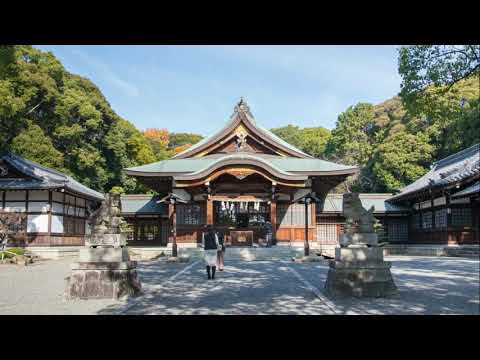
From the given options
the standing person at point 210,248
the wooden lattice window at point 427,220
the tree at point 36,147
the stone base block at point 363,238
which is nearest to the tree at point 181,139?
the tree at point 36,147

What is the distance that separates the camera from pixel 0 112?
16891 millimetres

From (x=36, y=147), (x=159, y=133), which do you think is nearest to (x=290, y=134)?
(x=159, y=133)

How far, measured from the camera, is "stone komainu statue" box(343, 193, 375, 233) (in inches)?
331

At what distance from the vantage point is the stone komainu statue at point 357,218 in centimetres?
841

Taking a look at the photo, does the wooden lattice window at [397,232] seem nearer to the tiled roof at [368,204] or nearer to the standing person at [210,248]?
the tiled roof at [368,204]

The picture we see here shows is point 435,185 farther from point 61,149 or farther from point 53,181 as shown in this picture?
point 61,149

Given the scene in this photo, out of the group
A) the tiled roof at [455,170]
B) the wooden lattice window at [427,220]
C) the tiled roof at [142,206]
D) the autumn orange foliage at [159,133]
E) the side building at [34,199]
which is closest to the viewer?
the tiled roof at [455,170]

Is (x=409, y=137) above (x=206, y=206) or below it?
above

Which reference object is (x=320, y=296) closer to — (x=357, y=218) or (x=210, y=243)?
(x=357, y=218)

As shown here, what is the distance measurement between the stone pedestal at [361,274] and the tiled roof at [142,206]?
19600 mm

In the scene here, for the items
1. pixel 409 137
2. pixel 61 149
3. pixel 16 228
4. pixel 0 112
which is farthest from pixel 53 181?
pixel 409 137

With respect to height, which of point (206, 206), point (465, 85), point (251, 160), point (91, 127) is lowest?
point (206, 206)
